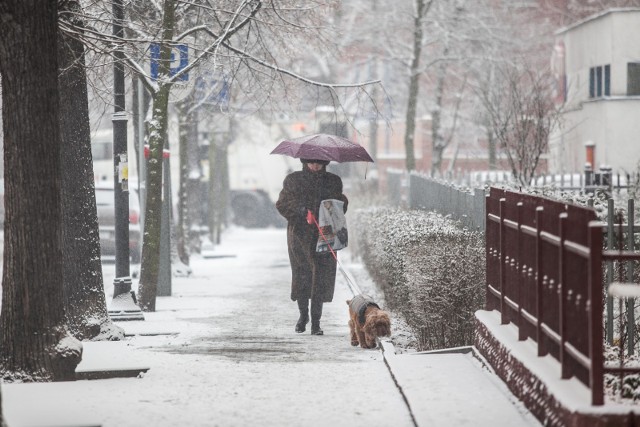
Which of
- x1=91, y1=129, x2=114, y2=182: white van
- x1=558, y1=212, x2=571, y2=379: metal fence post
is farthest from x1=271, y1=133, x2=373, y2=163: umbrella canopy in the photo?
x1=91, y1=129, x2=114, y2=182: white van

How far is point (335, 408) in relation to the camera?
9.33 meters

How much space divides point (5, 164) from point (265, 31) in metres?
10.6

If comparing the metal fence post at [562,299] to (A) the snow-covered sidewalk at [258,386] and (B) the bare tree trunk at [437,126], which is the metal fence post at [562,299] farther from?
(B) the bare tree trunk at [437,126]

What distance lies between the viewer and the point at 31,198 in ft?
32.6

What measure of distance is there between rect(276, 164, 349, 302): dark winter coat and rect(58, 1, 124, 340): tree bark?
79.6 inches

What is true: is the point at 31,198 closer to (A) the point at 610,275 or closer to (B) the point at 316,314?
(B) the point at 316,314

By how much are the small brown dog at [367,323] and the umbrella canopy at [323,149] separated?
181 centimetres

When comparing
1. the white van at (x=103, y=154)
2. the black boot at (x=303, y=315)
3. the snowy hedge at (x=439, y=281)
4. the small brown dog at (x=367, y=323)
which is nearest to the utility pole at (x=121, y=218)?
the black boot at (x=303, y=315)

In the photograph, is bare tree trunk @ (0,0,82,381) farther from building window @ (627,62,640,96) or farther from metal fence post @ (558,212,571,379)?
building window @ (627,62,640,96)

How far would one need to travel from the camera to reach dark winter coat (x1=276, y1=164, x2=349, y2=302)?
1392 centimetres

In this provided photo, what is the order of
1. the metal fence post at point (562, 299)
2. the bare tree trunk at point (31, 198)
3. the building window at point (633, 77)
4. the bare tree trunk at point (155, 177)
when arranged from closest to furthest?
the metal fence post at point (562, 299) → the bare tree trunk at point (31, 198) → the bare tree trunk at point (155, 177) → the building window at point (633, 77)

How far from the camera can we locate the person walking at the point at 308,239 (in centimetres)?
1391

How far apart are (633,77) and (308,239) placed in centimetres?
2379

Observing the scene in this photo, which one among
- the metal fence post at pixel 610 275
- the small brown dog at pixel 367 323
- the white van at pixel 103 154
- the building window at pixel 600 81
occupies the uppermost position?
the building window at pixel 600 81
